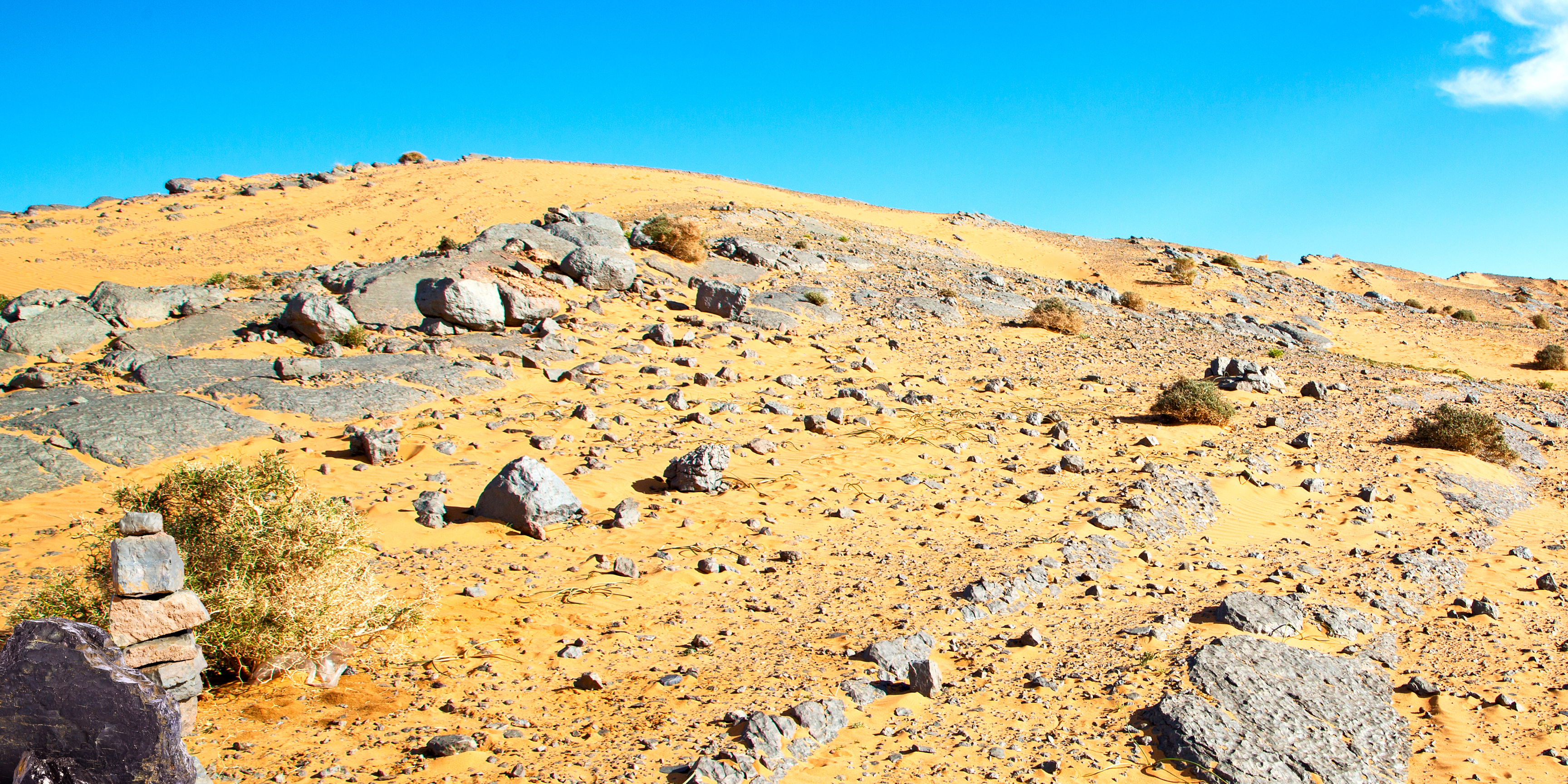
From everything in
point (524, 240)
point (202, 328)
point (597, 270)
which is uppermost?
point (524, 240)

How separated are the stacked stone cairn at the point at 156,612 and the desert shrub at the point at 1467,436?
13.8m

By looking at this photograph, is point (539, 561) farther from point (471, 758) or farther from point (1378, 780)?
point (1378, 780)

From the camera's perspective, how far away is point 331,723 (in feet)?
14.7

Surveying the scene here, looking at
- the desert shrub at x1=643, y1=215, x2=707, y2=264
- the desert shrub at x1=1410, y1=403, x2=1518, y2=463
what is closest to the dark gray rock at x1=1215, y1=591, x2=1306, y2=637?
the desert shrub at x1=1410, y1=403, x2=1518, y2=463

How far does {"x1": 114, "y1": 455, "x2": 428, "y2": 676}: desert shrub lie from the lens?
477 cm

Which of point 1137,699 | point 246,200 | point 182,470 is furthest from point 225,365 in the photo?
point 246,200

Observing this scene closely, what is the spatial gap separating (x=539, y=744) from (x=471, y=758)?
0.36 metres

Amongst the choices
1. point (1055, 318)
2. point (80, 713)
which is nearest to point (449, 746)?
point (80, 713)

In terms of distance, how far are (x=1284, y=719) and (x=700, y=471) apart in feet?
17.9

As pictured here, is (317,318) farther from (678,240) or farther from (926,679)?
(926,679)

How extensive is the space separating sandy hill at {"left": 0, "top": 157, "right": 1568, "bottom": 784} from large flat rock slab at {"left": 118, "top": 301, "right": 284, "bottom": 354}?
9cm

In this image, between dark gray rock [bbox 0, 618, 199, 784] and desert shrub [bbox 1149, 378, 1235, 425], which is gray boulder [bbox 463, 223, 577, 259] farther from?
dark gray rock [bbox 0, 618, 199, 784]

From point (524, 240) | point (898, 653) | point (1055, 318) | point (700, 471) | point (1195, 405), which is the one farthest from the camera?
point (1055, 318)

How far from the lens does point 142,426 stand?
8.88 metres
